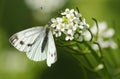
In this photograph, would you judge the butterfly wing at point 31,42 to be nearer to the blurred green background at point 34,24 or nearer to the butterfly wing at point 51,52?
the butterfly wing at point 51,52

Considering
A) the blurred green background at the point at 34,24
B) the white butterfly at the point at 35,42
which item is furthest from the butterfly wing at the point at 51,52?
the blurred green background at the point at 34,24

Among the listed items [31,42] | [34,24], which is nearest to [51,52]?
[31,42]

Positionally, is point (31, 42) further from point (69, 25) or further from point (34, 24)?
point (34, 24)

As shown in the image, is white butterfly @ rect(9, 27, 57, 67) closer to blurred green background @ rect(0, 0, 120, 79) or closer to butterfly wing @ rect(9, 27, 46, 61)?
butterfly wing @ rect(9, 27, 46, 61)

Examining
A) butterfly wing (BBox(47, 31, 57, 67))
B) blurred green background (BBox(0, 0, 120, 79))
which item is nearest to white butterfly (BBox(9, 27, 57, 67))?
butterfly wing (BBox(47, 31, 57, 67))

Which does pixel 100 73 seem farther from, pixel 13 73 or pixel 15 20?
pixel 15 20

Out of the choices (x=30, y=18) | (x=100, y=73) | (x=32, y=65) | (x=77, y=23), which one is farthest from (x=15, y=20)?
(x=77, y=23)
